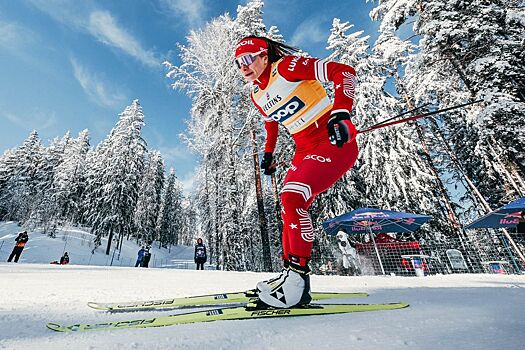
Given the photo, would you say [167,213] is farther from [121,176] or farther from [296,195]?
[296,195]

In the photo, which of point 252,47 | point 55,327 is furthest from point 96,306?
point 252,47

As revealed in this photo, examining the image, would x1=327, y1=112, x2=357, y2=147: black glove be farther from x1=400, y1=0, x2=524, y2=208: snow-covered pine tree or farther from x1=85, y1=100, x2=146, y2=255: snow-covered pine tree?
x1=85, y1=100, x2=146, y2=255: snow-covered pine tree

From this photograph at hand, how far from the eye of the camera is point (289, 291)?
1.71 meters

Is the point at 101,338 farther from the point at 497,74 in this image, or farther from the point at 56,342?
the point at 497,74

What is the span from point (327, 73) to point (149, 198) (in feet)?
134

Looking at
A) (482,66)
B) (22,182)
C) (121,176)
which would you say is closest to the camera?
(482,66)

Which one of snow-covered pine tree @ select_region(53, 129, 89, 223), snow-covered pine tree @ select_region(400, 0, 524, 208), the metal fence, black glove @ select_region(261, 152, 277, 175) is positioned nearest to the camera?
black glove @ select_region(261, 152, 277, 175)

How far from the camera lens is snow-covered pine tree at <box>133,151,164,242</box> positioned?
3800cm

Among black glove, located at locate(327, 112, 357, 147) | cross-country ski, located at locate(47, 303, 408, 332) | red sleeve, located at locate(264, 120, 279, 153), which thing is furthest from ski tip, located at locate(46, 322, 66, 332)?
red sleeve, located at locate(264, 120, 279, 153)

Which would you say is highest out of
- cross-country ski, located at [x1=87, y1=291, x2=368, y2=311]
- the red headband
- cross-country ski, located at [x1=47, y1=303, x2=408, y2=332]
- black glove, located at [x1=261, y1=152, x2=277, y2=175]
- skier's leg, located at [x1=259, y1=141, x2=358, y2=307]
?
the red headband

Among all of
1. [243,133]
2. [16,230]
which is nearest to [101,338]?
[243,133]

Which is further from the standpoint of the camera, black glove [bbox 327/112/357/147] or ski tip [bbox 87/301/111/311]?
ski tip [bbox 87/301/111/311]

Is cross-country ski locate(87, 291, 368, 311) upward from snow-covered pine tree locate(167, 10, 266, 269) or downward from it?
downward

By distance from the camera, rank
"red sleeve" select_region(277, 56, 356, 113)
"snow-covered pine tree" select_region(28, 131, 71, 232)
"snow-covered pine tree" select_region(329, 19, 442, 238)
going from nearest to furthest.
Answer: "red sleeve" select_region(277, 56, 356, 113) → "snow-covered pine tree" select_region(329, 19, 442, 238) → "snow-covered pine tree" select_region(28, 131, 71, 232)
